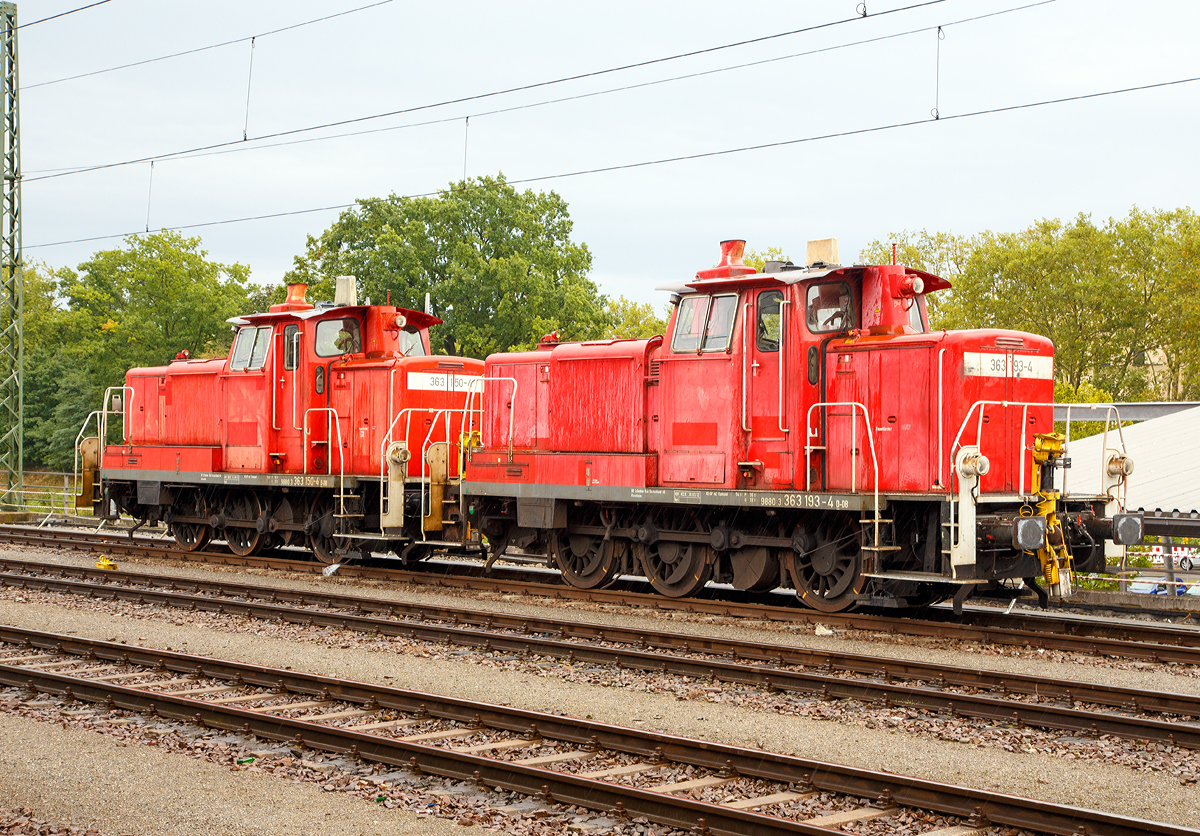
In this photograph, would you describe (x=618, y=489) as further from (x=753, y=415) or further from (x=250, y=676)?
(x=250, y=676)

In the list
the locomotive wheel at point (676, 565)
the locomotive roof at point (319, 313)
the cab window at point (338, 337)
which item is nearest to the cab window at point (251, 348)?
the locomotive roof at point (319, 313)

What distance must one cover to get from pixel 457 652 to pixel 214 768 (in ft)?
13.1

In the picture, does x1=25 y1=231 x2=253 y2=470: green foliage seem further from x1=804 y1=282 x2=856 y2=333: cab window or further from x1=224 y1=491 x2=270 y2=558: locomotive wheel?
x1=804 y1=282 x2=856 y2=333: cab window

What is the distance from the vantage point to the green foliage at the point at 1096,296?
4612cm

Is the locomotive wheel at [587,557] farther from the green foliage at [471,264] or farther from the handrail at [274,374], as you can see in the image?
the green foliage at [471,264]

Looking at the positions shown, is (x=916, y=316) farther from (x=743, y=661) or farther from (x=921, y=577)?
(x=743, y=661)

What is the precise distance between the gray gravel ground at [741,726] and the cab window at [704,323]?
4938mm

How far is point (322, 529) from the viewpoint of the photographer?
57.9 feet

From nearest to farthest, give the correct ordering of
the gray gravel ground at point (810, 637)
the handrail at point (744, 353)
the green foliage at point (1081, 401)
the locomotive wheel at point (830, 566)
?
the gray gravel ground at point (810, 637) < the locomotive wheel at point (830, 566) < the handrail at point (744, 353) < the green foliage at point (1081, 401)

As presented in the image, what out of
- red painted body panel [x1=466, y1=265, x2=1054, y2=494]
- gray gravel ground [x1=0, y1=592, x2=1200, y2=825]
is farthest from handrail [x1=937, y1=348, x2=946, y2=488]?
gray gravel ground [x1=0, y1=592, x2=1200, y2=825]

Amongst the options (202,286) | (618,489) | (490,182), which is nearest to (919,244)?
(490,182)

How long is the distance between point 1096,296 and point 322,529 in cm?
3766

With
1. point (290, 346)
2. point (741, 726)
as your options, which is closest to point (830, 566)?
point (741, 726)

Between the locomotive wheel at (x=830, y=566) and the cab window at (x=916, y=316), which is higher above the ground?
the cab window at (x=916, y=316)
